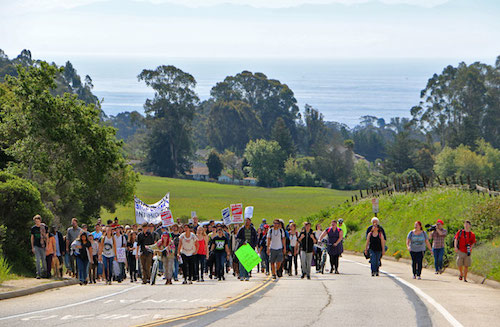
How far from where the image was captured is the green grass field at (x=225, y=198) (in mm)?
88169

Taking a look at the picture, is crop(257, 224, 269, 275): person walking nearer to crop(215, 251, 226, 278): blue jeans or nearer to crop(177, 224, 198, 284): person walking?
crop(215, 251, 226, 278): blue jeans

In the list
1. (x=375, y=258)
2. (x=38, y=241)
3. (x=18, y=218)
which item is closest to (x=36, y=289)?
(x=38, y=241)

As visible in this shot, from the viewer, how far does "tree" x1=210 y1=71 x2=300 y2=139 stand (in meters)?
175

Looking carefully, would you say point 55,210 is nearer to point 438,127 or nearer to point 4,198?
point 4,198

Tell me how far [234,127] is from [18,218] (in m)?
144

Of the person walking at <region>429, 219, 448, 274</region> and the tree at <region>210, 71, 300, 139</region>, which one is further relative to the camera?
the tree at <region>210, 71, 300, 139</region>

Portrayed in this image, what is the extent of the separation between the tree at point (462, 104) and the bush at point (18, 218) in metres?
120

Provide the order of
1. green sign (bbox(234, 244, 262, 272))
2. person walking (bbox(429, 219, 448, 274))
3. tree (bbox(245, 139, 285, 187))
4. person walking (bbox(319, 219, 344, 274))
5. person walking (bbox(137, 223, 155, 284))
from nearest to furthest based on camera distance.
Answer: person walking (bbox(137, 223, 155, 284)) < green sign (bbox(234, 244, 262, 272)) < person walking (bbox(319, 219, 344, 274)) < person walking (bbox(429, 219, 448, 274)) < tree (bbox(245, 139, 285, 187))

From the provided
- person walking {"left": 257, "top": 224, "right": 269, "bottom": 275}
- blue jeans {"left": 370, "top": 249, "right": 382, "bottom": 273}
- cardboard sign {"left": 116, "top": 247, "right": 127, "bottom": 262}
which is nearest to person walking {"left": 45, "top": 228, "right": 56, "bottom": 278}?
cardboard sign {"left": 116, "top": 247, "right": 127, "bottom": 262}

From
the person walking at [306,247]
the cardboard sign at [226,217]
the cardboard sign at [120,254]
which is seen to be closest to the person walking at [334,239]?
the person walking at [306,247]

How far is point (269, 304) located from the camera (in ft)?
49.9

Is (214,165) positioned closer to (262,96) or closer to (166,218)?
(262,96)

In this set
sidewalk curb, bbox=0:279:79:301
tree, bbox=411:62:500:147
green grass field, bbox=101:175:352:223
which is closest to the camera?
sidewalk curb, bbox=0:279:79:301

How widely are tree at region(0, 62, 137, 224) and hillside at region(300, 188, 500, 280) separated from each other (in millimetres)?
14425
